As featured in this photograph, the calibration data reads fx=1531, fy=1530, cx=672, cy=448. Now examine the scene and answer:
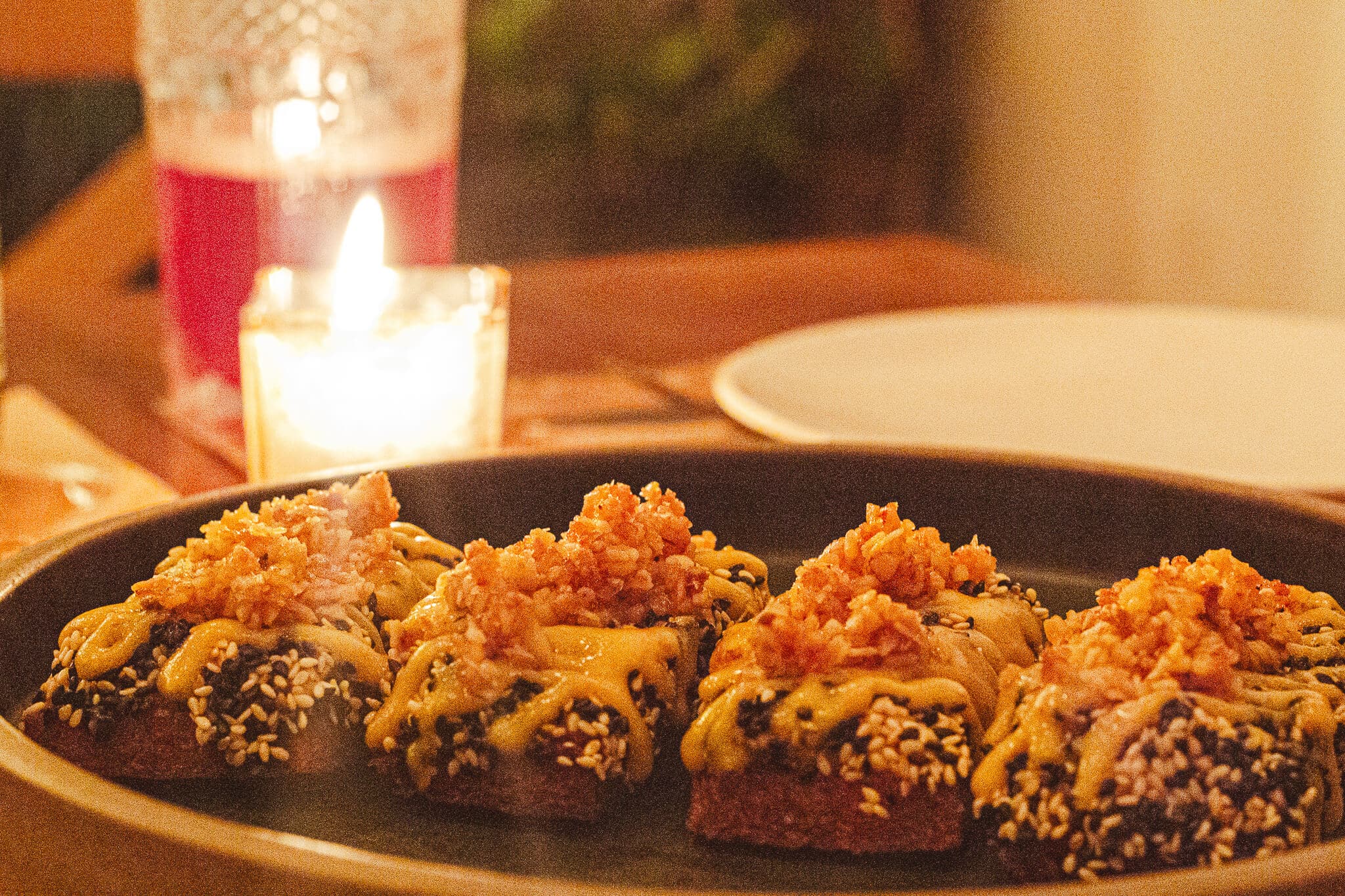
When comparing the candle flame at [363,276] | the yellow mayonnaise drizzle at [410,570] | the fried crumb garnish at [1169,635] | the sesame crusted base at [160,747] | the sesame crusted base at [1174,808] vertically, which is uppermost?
the candle flame at [363,276]

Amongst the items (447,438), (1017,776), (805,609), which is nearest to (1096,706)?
(1017,776)

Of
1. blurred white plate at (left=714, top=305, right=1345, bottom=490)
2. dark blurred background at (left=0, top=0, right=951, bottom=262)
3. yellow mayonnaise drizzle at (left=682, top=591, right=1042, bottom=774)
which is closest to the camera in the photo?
yellow mayonnaise drizzle at (left=682, top=591, right=1042, bottom=774)

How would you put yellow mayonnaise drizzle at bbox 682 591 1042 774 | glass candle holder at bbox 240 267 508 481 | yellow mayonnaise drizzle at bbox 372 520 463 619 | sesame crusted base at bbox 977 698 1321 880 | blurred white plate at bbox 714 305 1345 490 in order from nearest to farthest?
sesame crusted base at bbox 977 698 1321 880 < yellow mayonnaise drizzle at bbox 682 591 1042 774 < yellow mayonnaise drizzle at bbox 372 520 463 619 < glass candle holder at bbox 240 267 508 481 < blurred white plate at bbox 714 305 1345 490

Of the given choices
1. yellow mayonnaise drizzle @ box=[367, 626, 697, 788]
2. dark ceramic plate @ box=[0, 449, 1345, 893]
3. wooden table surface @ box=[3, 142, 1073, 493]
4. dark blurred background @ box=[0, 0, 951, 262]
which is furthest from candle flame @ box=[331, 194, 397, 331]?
dark blurred background @ box=[0, 0, 951, 262]

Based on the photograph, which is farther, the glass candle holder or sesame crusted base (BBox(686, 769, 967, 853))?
the glass candle holder

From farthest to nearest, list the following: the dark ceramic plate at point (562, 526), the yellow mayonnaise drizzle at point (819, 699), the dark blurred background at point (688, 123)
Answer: the dark blurred background at point (688, 123) → the yellow mayonnaise drizzle at point (819, 699) → the dark ceramic plate at point (562, 526)

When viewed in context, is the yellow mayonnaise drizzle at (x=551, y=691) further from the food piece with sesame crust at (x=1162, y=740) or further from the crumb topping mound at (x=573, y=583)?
the food piece with sesame crust at (x=1162, y=740)

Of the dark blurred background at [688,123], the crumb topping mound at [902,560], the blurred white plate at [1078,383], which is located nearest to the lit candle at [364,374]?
the blurred white plate at [1078,383]

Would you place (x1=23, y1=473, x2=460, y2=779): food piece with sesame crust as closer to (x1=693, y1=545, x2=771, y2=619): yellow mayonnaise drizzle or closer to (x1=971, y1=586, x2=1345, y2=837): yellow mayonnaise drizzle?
(x1=693, y1=545, x2=771, y2=619): yellow mayonnaise drizzle

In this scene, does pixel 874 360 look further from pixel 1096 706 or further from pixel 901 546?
pixel 1096 706
